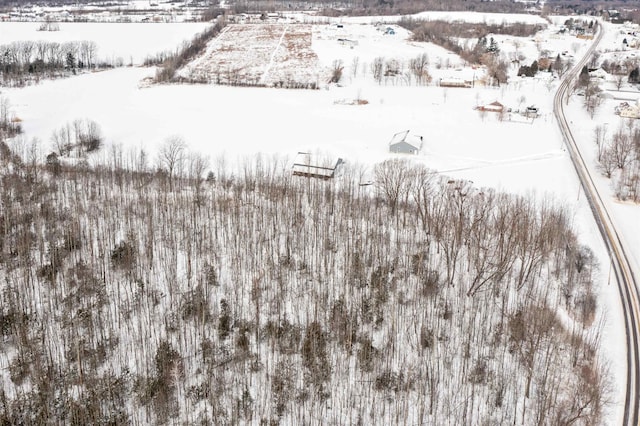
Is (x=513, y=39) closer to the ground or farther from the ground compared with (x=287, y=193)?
farther from the ground

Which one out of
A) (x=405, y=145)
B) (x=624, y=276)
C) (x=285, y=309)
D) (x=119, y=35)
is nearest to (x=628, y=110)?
(x=405, y=145)

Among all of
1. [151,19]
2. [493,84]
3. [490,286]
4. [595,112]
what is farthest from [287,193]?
[151,19]

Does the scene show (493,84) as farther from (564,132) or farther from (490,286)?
(490,286)

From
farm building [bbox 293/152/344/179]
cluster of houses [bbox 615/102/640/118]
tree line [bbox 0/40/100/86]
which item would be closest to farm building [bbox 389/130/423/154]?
farm building [bbox 293/152/344/179]

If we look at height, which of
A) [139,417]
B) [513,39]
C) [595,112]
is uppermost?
[513,39]

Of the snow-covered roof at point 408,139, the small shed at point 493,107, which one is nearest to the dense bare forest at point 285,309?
the snow-covered roof at point 408,139

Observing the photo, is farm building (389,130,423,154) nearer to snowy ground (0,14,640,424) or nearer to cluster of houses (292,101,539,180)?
cluster of houses (292,101,539,180)
